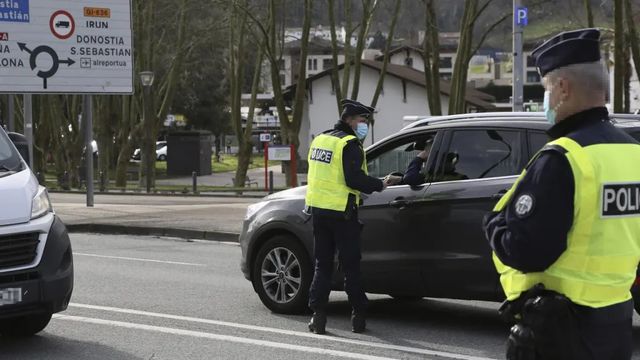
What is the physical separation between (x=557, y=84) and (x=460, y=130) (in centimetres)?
444

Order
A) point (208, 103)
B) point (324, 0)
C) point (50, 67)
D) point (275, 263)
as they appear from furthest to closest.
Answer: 1. point (208, 103)
2. point (324, 0)
3. point (50, 67)
4. point (275, 263)

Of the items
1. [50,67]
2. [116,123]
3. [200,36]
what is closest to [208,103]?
[116,123]

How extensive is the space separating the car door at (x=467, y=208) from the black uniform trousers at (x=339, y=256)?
535mm

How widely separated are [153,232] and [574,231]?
46.6 feet

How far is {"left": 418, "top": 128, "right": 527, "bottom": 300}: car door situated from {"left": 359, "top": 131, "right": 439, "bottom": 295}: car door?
121 mm

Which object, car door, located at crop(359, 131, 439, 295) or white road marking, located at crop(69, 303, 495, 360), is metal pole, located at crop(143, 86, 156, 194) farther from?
car door, located at crop(359, 131, 439, 295)

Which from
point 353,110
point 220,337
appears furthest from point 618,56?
point 220,337

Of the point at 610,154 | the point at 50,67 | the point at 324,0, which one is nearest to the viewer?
the point at 610,154

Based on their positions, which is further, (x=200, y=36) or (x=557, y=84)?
(x=200, y=36)

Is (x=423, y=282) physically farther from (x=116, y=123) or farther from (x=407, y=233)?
(x=116, y=123)

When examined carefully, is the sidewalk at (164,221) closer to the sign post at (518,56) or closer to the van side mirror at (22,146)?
the sign post at (518,56)

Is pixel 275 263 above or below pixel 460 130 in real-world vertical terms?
below

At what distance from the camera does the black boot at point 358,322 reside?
746 cm

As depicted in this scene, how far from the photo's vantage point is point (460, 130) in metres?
7.50
